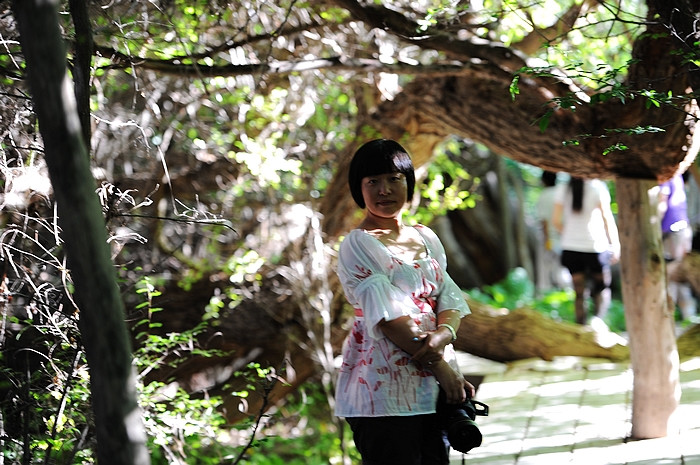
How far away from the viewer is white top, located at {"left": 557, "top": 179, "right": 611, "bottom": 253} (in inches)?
322

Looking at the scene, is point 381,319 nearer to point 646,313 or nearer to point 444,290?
point 444,290

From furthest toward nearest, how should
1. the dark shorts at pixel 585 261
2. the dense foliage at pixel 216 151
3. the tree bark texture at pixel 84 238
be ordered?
the dark shorts at pixel 585 261 < the dense foliage at pixel 216 151 < the tree bark texture at pixel 84 238

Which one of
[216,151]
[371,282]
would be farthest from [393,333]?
[216,151]

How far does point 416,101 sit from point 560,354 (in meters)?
3.05

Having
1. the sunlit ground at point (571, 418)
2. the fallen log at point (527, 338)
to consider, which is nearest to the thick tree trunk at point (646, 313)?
the sunlit ground at point (571, 418)

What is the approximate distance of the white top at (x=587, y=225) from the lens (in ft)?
26.8

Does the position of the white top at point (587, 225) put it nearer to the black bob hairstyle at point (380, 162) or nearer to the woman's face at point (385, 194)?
the black bob hairstyle at point (380, 162)

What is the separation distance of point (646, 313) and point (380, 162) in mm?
2424

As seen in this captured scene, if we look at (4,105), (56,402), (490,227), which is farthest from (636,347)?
(490,227)

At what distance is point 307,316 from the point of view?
710 cm

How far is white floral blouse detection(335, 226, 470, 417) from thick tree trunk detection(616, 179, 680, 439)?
6.83 feet

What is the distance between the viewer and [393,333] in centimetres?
328

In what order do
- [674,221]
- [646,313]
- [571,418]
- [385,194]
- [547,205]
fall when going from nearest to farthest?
1. [385,194]
2. [646,313]
3. [571,418]
4. [674,221]
5. [547,205]

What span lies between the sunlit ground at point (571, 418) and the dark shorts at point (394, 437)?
183 cm
